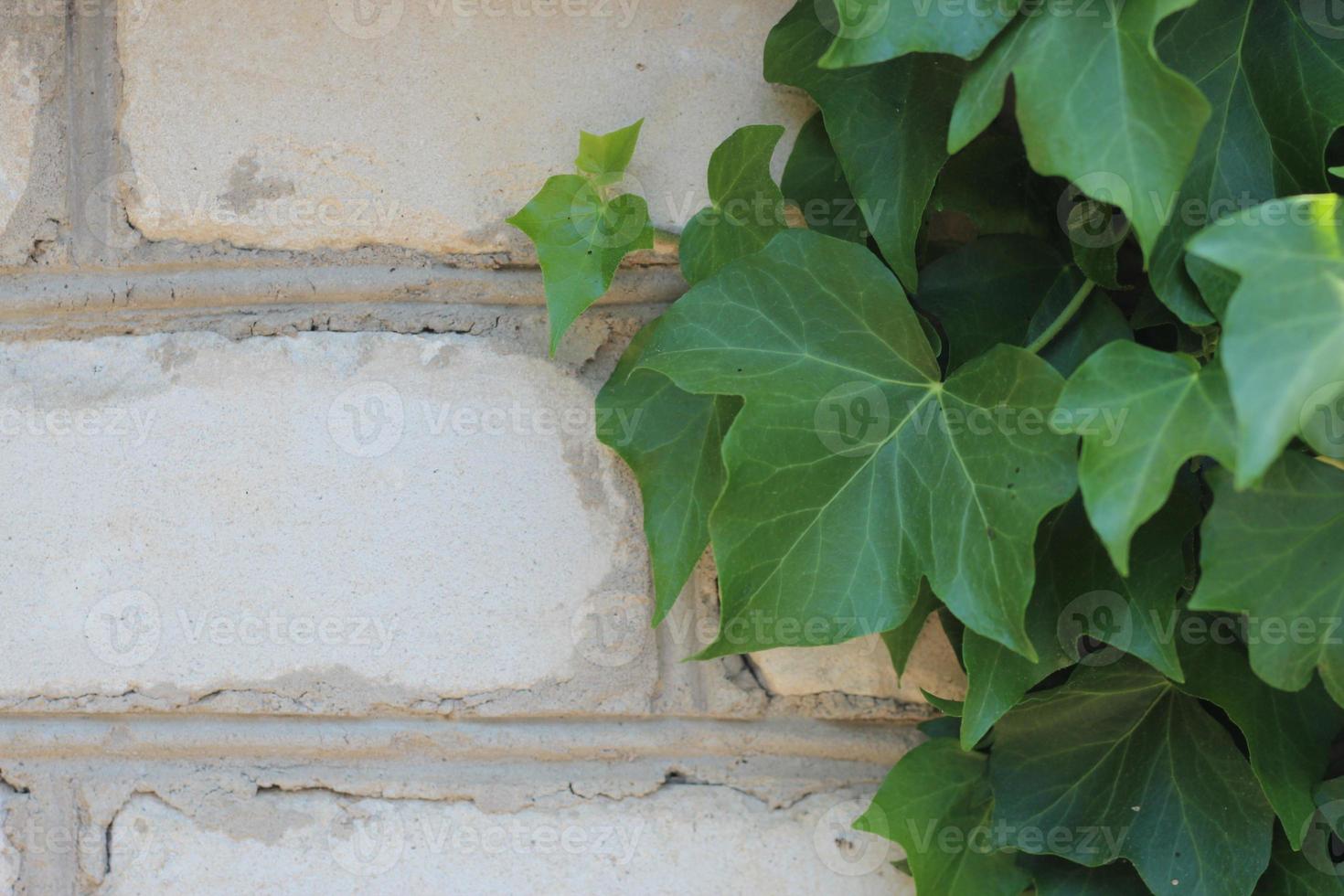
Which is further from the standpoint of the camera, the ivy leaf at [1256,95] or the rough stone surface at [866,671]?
the rough stone surface at [866,671]

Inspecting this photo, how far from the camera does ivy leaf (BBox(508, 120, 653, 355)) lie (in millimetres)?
615

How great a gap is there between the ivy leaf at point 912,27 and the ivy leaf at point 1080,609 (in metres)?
0.23

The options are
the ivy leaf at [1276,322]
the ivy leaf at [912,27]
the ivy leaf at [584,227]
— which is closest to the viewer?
the ivy leaf at [1276,322]

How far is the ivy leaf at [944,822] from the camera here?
2.09 feet

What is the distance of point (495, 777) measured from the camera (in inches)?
26.7

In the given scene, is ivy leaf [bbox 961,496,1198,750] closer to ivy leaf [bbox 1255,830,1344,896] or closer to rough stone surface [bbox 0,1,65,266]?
ivy leaf [bbox 1255,830,1344,896]

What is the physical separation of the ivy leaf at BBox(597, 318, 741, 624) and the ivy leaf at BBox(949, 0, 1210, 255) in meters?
0.21

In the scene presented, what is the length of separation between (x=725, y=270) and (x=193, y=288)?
0.33 metres

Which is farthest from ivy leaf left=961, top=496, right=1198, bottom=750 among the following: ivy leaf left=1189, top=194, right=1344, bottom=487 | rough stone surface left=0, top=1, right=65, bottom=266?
rough stone surface left=0, top=1, right=65, bottom=266

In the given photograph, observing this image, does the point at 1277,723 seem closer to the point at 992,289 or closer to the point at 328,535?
the point at 992,289

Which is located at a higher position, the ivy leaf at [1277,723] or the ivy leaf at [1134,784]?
the ivy leaf at [1277,723]

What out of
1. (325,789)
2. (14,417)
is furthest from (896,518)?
(14,417)

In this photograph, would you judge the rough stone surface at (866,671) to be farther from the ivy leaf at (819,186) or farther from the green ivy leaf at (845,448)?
the ivy leaf at (819,186)

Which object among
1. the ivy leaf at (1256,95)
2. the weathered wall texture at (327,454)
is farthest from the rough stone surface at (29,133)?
the ivy leaf at (1256,95)
